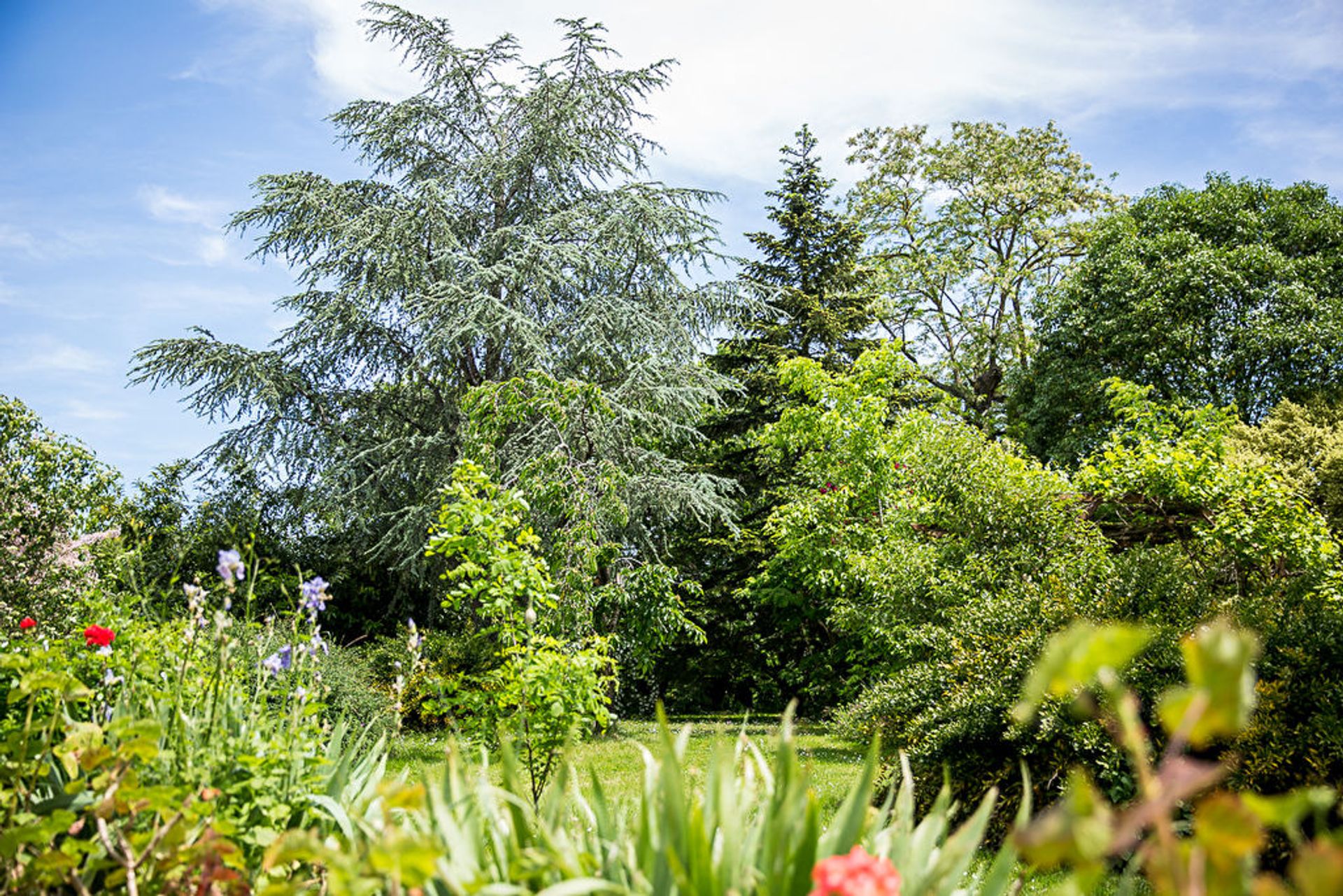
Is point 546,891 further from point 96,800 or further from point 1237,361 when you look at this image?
point 1237,361

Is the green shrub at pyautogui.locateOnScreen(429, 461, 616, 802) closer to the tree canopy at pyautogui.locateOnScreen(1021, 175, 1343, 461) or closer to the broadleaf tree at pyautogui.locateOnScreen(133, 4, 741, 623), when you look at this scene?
the broadleaf tree at pyautogui.locateOnScreen(133, 4, 741, 623)

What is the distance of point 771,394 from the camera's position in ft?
50.3

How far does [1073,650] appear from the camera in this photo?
710mm

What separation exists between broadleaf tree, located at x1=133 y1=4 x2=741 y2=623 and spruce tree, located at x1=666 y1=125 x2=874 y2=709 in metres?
2.02

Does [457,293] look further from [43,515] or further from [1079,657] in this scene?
[1079,657]

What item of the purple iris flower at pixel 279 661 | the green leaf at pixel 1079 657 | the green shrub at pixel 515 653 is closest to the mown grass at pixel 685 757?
the green shrub at pixel 515 653

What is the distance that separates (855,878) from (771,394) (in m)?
14.3

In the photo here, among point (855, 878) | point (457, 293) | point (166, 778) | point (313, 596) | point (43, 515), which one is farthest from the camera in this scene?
point (457, 293)

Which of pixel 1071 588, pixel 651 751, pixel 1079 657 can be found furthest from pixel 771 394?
pixel 1079 657

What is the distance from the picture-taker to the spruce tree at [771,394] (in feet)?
48.9

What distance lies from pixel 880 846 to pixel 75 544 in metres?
8.90

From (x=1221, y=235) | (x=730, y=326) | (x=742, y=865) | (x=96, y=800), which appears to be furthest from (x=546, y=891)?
(x=1221, y=235)

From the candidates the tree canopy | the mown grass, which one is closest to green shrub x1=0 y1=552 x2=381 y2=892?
the mown grass

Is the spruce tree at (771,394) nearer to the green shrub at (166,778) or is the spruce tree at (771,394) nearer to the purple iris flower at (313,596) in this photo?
the purple iris flower at (313,596)
